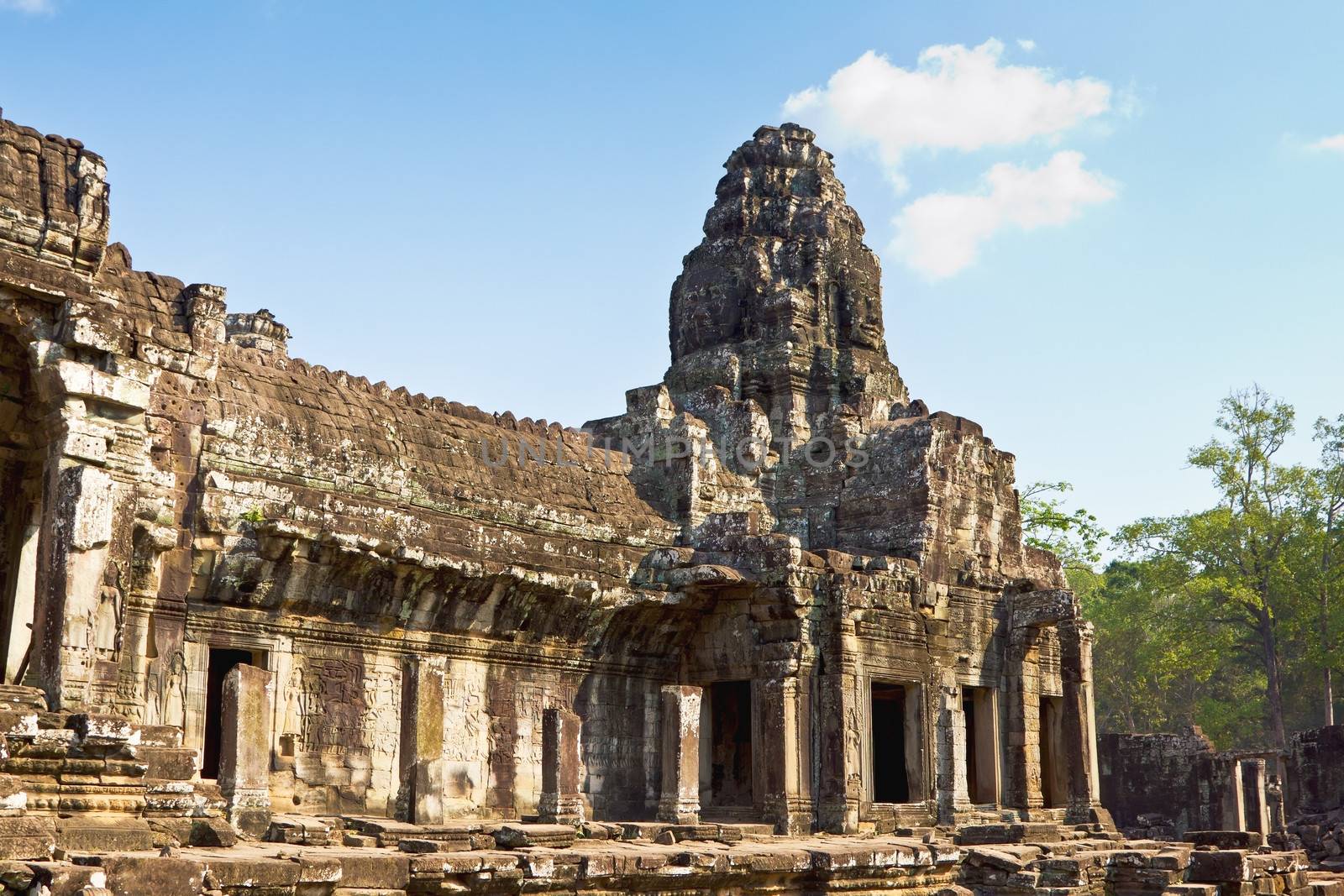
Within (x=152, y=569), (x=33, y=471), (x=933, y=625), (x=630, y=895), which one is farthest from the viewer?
(x=933, y=625)

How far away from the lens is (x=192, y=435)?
12.7 meters

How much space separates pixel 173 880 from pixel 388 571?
7000 millimetres

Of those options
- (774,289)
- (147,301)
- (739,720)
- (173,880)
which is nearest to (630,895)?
(173,880)

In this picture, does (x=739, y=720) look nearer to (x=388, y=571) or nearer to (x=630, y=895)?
(x=388, y=571)

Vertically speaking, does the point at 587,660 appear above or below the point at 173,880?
above

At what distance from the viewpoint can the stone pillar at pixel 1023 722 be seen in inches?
725

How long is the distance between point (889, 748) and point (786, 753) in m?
5.20

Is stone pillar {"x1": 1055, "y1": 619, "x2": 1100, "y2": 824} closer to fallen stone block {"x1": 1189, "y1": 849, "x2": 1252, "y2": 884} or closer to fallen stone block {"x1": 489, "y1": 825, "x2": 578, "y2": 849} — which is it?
fallen stone block {"x1": 1189, "y1": 849, "x2": 1252, "y2": 884}

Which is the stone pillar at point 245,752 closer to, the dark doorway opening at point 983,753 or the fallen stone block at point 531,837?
the fallen stone block at point 531,837

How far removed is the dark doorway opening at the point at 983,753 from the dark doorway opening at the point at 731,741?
8.78 ft

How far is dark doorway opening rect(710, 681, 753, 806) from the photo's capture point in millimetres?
18125

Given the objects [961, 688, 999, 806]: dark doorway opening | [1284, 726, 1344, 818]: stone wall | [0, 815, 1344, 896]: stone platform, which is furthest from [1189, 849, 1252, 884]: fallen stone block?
[1284, 726, 1344, 818]: stone wall

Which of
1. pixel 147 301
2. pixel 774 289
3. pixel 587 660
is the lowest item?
pixel 587 660

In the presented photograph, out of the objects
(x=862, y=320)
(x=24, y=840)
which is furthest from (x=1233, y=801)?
(x=24, y=840)
